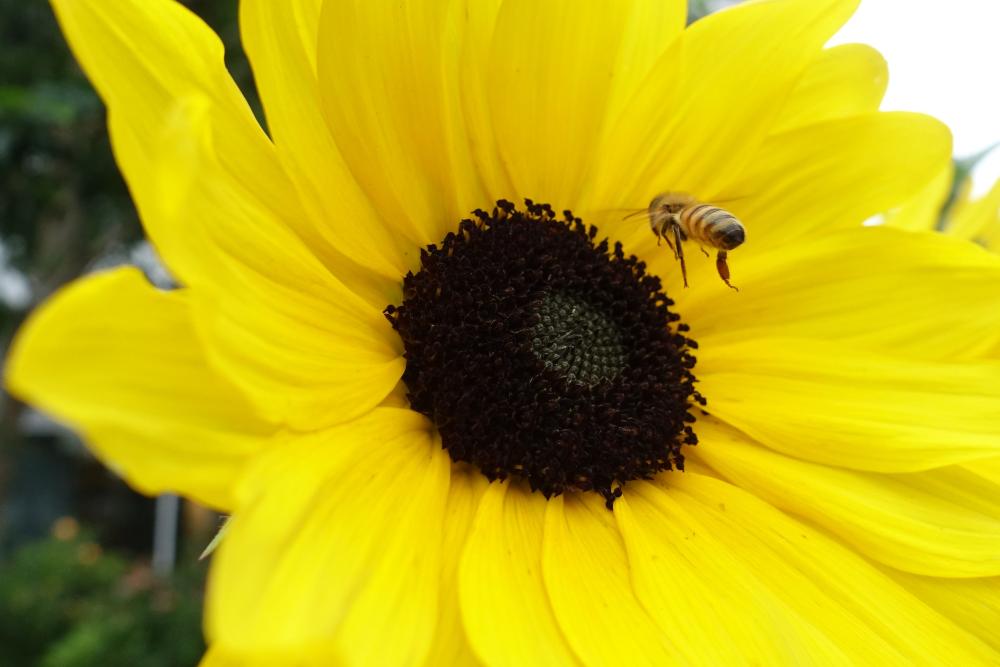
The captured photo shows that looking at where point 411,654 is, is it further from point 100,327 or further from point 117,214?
point 117,214

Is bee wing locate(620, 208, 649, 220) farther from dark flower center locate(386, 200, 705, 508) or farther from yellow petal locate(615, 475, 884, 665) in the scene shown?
yellow petal locate(615, 475, 884, 665)

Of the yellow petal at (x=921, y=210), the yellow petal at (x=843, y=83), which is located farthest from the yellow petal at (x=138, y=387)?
the yellow petal at (x=921, y=210)

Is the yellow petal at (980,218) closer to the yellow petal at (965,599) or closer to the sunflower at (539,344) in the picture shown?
the sunflower at (539,344)

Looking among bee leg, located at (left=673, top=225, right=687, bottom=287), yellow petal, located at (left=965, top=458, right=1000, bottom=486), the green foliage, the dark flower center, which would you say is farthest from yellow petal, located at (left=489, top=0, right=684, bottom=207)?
the green foliage

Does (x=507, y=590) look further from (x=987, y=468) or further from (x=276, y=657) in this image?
(x=987, y=468)

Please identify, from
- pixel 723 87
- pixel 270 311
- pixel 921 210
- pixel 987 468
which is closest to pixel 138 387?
pixel 270 311

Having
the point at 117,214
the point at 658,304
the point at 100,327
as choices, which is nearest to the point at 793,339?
the point at 658,304
